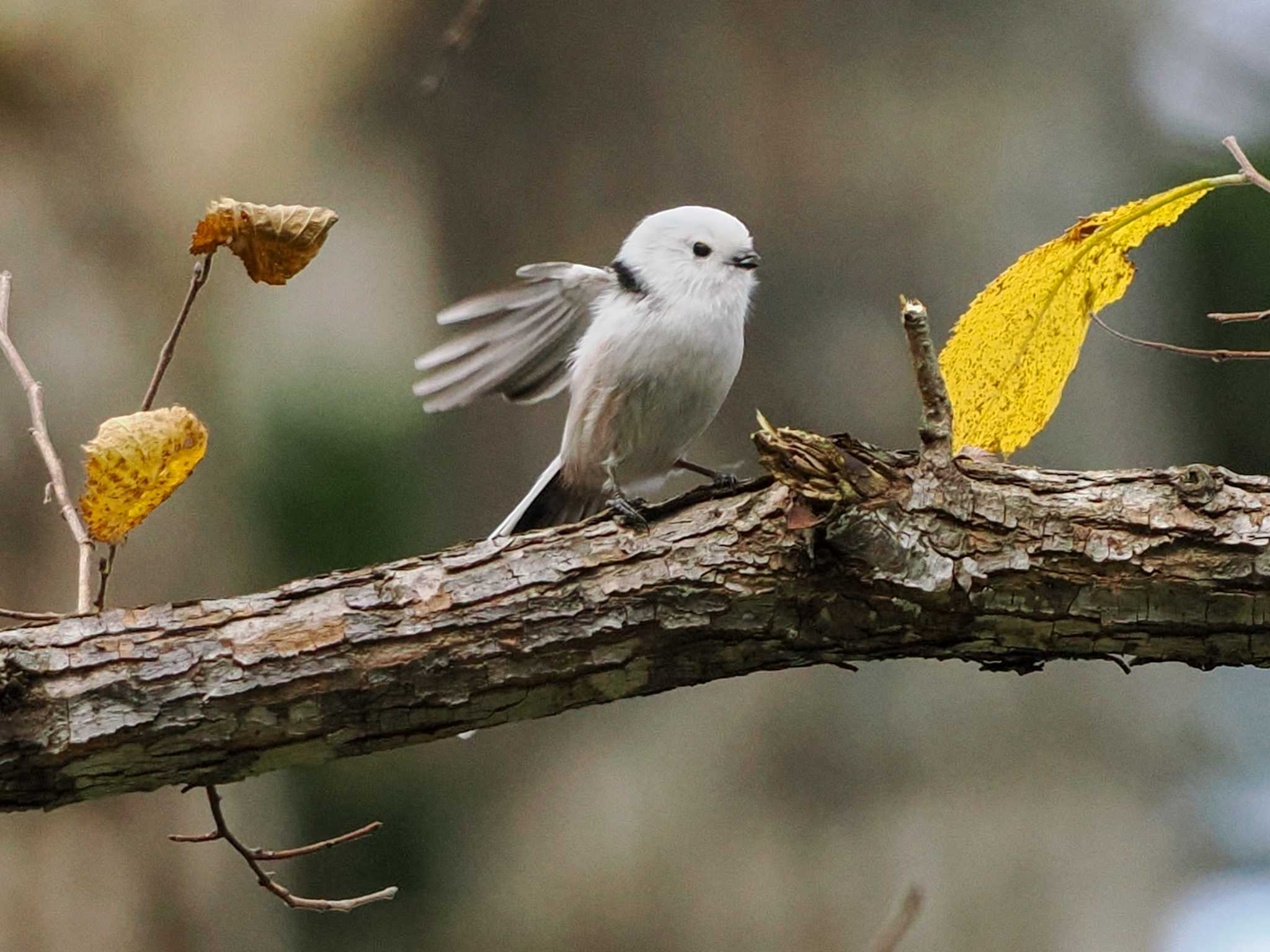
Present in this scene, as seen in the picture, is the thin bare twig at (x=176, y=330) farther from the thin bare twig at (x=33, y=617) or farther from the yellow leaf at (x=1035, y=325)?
the yellow leaf at (x=1035, y=325)

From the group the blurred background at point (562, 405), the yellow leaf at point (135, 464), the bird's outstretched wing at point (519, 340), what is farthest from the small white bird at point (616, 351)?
the blurred background at point (562, 405)

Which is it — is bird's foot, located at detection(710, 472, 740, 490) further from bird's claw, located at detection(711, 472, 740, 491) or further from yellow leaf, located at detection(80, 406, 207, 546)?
yellow leaf, located at detection(80, 406, 207, 546)

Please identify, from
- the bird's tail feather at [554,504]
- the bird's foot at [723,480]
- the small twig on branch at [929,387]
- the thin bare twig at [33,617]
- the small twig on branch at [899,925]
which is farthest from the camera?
the bird's tail feather at [554,504]

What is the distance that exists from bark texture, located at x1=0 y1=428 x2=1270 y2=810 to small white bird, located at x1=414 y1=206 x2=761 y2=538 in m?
0.57

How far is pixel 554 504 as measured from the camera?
211cm

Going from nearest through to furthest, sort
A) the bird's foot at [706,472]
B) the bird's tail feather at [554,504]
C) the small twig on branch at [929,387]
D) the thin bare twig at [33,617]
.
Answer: the small twig on branch at [929,387] < the thin bare twig at [33,617] < the bird's foot at [706,472] < the bird's tail feather at [554,504]

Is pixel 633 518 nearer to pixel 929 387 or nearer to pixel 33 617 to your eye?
pixel 929 387

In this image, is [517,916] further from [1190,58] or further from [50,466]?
[1190,58]

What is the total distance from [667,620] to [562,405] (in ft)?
7.73

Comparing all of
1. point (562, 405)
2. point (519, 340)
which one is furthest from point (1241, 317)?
point (562, 405)

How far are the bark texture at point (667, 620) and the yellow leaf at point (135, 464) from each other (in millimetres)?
89

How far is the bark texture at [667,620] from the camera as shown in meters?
1.15

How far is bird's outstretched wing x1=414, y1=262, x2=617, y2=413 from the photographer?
6.46ft

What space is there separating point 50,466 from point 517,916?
2.61 meters
